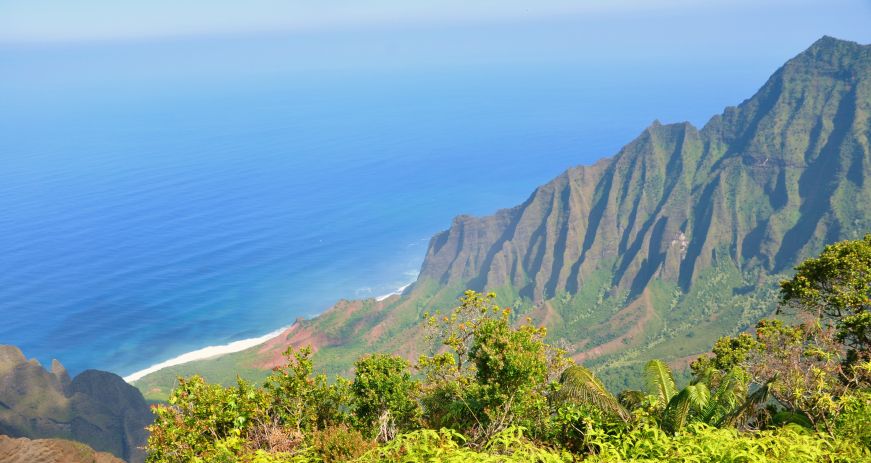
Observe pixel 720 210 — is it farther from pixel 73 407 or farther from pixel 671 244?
pixel 73 407

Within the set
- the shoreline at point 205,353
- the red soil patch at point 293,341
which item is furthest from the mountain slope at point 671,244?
the shoreline at point 205,353

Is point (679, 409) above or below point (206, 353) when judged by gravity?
below

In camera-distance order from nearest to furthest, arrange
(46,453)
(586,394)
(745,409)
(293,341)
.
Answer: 1. (745,409)
2. (586,394)
3. (46,453)
4. (293,341)

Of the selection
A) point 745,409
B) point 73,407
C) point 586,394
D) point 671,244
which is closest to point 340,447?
→ point 586,394

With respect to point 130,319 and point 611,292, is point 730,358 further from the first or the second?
point 130,319

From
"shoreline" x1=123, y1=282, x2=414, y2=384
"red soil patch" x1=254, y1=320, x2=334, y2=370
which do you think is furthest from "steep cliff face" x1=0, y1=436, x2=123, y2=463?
"shoreline" x1=123, y1=282, x2=414, y2=384

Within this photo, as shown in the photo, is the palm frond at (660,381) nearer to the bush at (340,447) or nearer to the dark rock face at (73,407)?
the bush at (340,447)
